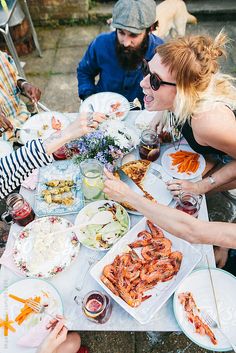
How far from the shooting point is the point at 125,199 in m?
1.97

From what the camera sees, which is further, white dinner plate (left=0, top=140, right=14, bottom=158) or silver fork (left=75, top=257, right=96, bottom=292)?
white dinner plate (left=0, top=140, right=14, bottom=158)

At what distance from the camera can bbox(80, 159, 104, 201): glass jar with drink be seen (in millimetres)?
2072

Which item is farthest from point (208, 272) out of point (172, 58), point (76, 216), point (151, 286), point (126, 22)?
point (126, 22)

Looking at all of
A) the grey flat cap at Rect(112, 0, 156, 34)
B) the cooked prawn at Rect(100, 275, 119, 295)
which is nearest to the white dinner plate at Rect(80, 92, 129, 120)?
the grey flat cap at Rect(112, 0, 156, 34)

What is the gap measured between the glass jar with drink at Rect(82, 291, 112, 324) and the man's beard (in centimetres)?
221

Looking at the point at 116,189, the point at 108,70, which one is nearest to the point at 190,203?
the point at 116,189

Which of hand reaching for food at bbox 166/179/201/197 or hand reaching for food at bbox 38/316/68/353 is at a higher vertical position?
hand reaching for food at bbox 166/179/201/197

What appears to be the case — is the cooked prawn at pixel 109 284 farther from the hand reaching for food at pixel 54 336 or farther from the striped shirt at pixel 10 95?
the striped shirt at pixel 10 95

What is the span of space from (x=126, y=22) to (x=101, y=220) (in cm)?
Answer: 178

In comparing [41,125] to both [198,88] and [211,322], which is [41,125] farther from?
[211,322]

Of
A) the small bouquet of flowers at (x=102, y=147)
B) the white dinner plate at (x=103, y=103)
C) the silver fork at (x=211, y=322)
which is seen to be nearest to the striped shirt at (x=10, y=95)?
the white dinner plate at (x=103, y=103)

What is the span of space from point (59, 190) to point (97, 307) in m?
0.87

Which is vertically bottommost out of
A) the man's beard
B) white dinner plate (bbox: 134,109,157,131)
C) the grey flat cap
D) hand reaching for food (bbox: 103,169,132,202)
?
white dinner plate (bbox: 134,109,157,131)

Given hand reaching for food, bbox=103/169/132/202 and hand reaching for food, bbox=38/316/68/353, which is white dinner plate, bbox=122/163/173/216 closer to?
hand reaching for food, bbox=103/169/132/202
